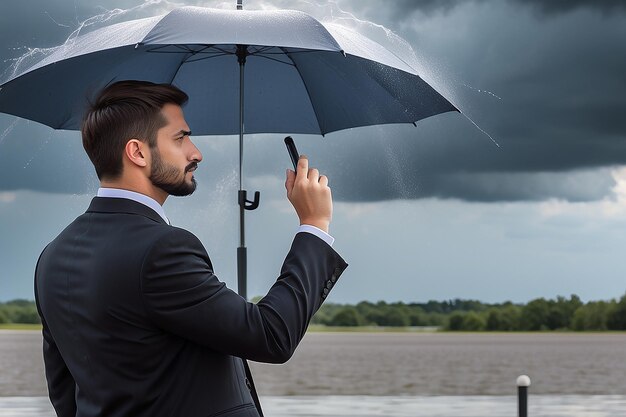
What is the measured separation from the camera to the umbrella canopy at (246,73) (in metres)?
3.69

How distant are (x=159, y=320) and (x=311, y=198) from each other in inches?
18.1

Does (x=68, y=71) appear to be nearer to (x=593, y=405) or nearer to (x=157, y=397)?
(x=157, y=397)

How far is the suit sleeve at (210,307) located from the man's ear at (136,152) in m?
0.17

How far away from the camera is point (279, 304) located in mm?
2090

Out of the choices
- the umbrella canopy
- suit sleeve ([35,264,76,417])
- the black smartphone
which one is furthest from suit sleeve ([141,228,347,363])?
the umbrella canopy

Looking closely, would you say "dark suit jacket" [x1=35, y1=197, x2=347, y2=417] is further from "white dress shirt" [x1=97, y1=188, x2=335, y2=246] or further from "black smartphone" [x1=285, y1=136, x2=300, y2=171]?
"black smartphone" [x1=285, y1=136, x2=300, y2=171]

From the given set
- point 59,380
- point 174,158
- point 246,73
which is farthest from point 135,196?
point 246,73

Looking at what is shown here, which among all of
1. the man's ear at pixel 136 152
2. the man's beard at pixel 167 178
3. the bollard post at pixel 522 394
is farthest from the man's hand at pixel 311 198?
the bollard post at pixel 522 394

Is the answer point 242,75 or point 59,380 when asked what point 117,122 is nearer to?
point 59,380

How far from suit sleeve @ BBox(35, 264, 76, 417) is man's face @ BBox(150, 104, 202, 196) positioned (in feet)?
1.57

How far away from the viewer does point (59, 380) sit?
2389 millimetres

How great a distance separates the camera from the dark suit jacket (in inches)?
79.6

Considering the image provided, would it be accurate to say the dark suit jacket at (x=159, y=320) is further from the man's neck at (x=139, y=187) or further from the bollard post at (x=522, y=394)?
the bollard post at (x=522, y=394)

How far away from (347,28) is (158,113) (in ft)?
6.97
